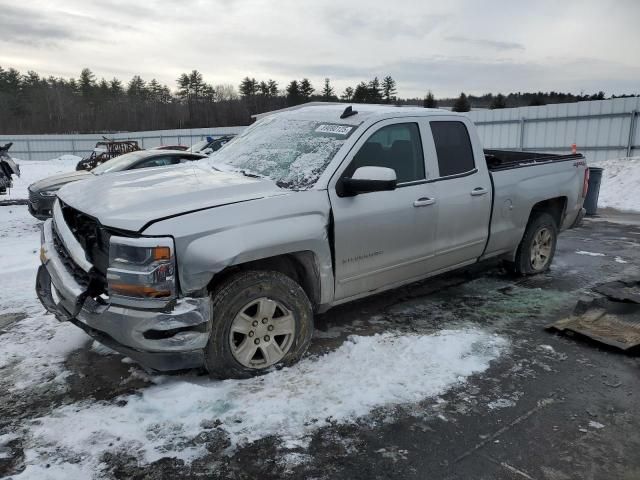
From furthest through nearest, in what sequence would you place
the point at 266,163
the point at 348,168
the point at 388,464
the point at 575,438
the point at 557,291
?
the point at 557,291 < the point at 266,163 < the point at 348,168 < the point at 575,438 < the point at 388,464

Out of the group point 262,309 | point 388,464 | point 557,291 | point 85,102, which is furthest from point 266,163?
point 85,102

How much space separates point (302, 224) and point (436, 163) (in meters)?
1.67

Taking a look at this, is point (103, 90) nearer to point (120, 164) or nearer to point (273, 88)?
point (273, 88)

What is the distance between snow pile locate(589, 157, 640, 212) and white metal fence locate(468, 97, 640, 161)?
87 centimetres

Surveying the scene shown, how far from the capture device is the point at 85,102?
262ft

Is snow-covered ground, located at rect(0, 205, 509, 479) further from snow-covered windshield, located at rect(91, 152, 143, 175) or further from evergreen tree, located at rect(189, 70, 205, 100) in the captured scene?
evergreen tree, located at rect(189, 70, 205, 100)

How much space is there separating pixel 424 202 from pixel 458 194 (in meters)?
0.51

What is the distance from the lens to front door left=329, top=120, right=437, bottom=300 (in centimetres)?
378

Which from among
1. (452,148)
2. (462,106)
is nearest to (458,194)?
(452,148)

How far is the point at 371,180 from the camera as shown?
358 cm

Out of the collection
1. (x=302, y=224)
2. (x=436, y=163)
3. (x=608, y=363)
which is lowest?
(x=608, y=363)

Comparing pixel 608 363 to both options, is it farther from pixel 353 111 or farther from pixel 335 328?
pixel 353 111

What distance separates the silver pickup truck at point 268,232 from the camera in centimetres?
301

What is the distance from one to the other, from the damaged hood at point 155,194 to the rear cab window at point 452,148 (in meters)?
1.76
